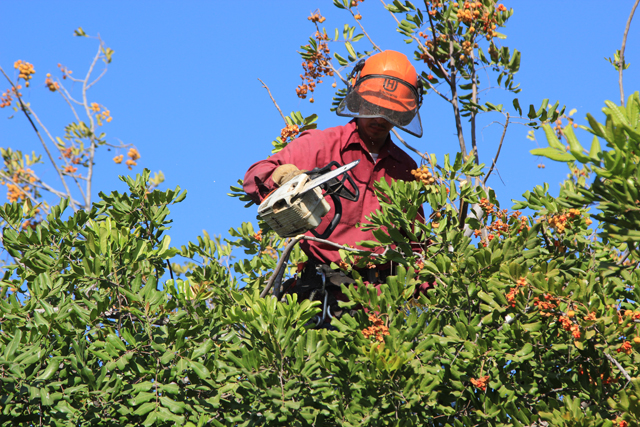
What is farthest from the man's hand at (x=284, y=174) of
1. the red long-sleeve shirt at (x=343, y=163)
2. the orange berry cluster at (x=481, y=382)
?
the orange berry cluster at (x=481, y=382)

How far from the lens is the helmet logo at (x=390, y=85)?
3979 millimetres

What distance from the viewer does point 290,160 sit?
3.92 metres

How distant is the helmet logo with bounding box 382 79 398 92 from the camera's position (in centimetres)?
398

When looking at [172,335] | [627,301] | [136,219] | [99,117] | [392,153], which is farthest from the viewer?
[99,117]

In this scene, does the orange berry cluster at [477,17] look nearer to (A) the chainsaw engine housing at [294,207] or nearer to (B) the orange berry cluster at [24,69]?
(A) the chainsaw engine housing at [294,207]

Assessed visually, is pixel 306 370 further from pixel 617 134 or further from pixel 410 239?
pixel 617 134

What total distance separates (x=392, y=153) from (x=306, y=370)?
2.01 m

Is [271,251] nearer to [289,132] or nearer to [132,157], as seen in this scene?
[289,132]

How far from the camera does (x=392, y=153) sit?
4242mm

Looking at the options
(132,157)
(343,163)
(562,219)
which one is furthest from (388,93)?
(132,157)

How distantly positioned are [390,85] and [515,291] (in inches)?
71.1

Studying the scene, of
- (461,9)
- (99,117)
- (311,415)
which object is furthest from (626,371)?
(99,117)

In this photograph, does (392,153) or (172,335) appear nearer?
(172,335)

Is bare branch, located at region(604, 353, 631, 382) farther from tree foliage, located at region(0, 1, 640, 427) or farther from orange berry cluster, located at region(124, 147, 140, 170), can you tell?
orange berry cluster, located at region(124, 147, 140, 170)
